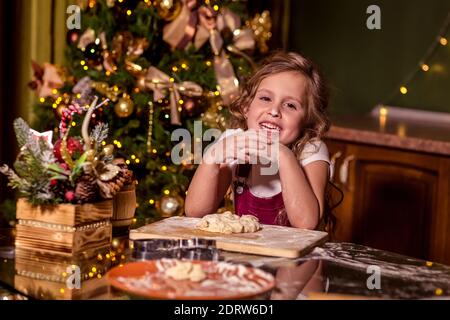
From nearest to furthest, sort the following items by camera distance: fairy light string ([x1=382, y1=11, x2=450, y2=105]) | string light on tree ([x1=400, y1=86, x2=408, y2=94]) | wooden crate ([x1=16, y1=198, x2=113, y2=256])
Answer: wooden crate ([x1=16, y1=198, x2=113, y2=256]) → fairy light string ([x1=382, y1=11, x2=450, y2=105]) → string light on tree ([x1=400, y1=86, x2=408, y2=94])

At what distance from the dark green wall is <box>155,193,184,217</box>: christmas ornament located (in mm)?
1312

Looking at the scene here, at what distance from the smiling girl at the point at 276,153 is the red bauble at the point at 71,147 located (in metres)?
0.47

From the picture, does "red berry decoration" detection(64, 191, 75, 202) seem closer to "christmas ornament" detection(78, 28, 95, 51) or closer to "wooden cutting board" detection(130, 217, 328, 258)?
"wooden cutting board" detection(130, 217, 328, 258)

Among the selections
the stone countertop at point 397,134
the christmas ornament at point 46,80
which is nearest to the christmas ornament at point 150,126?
the christmas ornament at point 46,80

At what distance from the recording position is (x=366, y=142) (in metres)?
3.51

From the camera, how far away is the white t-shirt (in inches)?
91.6

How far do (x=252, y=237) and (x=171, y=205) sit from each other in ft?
5.62

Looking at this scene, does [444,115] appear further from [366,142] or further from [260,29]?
[260,29]

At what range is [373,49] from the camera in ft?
14.1

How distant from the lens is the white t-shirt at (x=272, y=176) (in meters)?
2.33

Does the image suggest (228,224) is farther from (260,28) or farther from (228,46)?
(260,28)

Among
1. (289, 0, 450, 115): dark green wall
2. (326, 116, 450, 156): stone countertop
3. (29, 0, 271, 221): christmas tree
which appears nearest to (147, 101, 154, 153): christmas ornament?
(29, 0, 271, 221): christmas tree

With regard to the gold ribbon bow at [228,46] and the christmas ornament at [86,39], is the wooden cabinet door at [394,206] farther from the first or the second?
the christmas ornament at [86,39]

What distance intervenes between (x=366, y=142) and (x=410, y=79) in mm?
807
